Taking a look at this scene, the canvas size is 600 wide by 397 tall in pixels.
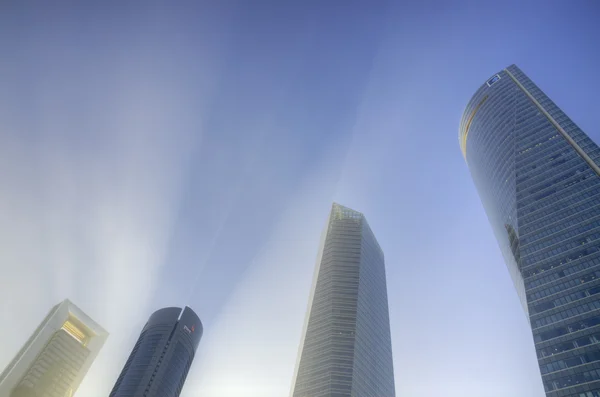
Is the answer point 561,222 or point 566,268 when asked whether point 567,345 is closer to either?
point 566,268

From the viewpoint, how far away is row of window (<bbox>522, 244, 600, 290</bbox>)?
11831 cm

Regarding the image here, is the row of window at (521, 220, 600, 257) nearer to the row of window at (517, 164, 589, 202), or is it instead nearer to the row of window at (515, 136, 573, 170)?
the row of window at (517, 164, 589, 202)

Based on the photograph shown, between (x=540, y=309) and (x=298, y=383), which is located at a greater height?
(x=540, y=309)

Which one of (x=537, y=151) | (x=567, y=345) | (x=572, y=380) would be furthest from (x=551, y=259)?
(x=537, y=151)

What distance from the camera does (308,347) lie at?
168750 mm

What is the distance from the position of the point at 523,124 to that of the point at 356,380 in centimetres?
13424

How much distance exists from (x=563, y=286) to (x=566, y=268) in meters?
6.47

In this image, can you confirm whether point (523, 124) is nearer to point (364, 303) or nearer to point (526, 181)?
point (526, 181)

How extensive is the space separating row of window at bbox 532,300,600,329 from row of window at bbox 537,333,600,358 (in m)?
7.29

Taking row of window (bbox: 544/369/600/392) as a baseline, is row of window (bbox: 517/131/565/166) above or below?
above

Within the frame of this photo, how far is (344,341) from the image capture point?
162500 millimetres

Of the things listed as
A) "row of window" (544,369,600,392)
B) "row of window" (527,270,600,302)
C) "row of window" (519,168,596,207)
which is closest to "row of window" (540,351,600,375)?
"row of window" (544,369,600,392)

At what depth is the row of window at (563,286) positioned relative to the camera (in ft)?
377

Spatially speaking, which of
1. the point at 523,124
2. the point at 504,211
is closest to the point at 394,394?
the point at 504,211
